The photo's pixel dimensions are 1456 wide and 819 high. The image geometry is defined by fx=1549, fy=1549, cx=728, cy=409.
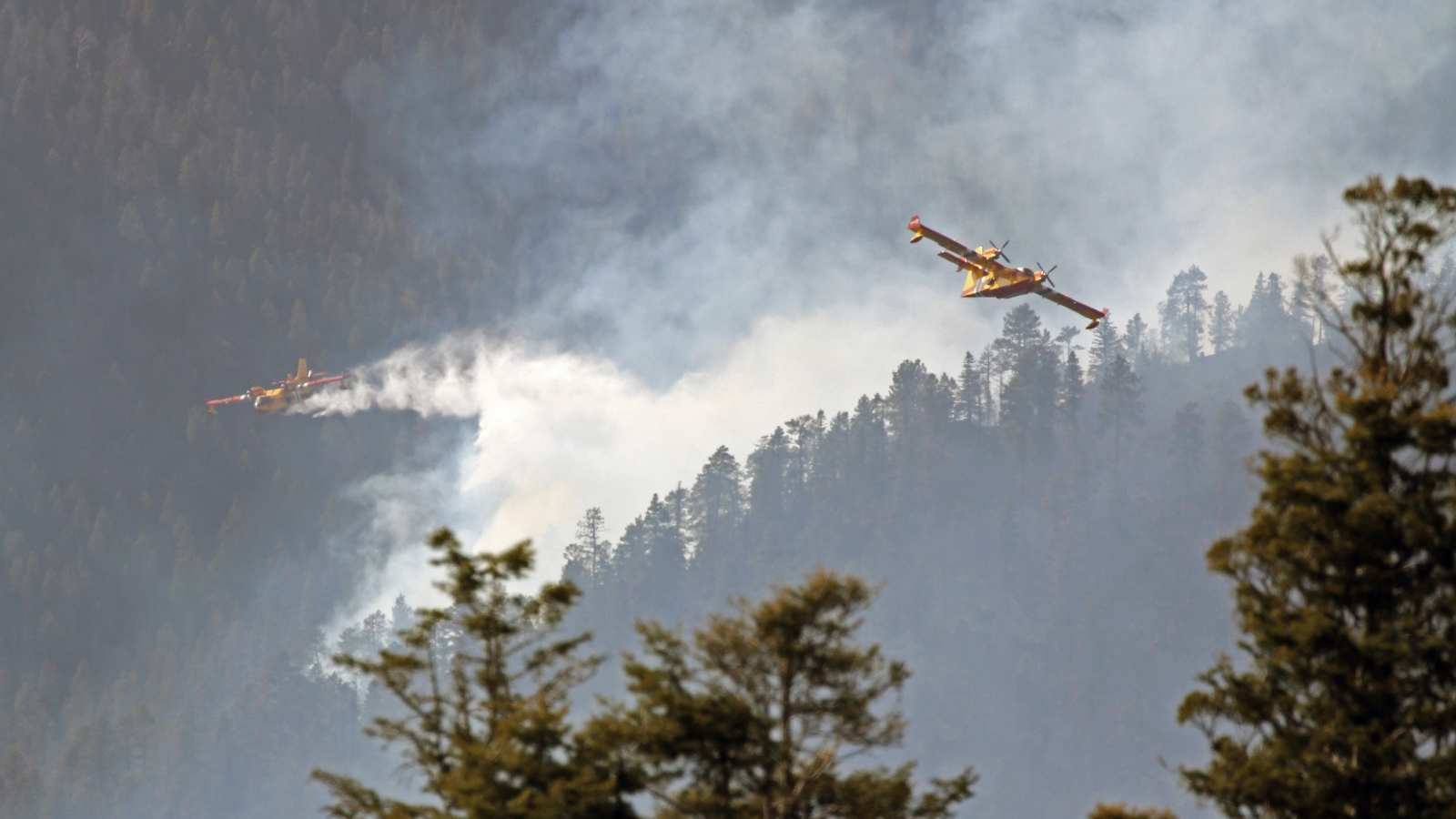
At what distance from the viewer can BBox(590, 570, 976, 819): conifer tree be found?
29438 millimetres

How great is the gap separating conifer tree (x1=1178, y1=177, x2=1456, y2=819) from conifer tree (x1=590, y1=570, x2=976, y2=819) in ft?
20.0

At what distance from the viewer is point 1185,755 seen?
190 m

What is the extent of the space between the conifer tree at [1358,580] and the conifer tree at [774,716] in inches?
240

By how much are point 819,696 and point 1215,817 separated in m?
163

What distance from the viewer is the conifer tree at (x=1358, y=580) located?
1126 inches

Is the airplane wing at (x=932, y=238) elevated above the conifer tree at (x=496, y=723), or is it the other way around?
the airplane wing at (x=932, y=238)

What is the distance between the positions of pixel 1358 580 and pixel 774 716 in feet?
37.9

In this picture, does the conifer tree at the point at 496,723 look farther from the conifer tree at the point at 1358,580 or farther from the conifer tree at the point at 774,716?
the conifer tree at the point at 1358,580

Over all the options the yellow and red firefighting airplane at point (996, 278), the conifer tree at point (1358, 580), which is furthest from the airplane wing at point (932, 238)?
the conifer tree at point (1358, 580)

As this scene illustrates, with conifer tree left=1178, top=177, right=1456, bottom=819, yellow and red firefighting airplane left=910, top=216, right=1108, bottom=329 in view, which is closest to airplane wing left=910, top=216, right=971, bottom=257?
yellow and red firefighting airplane left=910, top=216, right=1108, bottom=329

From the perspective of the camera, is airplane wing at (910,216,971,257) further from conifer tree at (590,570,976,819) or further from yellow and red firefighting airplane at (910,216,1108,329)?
conifer tree at (590,570,976,819)

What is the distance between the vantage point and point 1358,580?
29734 mm

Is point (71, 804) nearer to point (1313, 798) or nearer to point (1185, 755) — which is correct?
point (1185, 755)

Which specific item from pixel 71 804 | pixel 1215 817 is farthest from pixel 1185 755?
pixel 71 804
